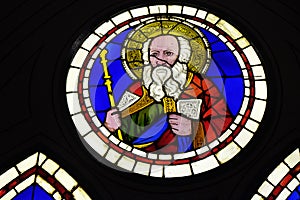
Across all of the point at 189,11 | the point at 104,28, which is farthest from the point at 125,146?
the point at 189,11

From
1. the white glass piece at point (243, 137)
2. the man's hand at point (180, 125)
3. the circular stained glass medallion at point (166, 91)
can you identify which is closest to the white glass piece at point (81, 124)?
the circular stained glass medallion at point (166, 91)

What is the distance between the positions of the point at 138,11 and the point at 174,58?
64 cm

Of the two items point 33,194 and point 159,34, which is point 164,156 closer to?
point 33,194

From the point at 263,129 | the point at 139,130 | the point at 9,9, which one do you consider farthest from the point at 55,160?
the point at 263,129

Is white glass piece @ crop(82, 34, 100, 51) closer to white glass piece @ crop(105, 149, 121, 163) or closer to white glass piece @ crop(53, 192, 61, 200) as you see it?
white glass piece @ crop(105, 149, 121, 163)

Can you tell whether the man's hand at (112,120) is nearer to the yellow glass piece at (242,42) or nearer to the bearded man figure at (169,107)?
the bearded man figure at (169,107)

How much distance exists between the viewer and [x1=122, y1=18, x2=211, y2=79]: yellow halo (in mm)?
7188

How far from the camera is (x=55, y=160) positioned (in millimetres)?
6562

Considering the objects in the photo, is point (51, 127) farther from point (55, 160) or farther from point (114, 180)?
point (114, 180)

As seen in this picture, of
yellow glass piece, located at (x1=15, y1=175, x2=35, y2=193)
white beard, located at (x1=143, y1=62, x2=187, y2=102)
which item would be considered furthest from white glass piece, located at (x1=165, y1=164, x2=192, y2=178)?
yellow glass piece, located at (x1=15, y1=175, x2=35, y2=193)

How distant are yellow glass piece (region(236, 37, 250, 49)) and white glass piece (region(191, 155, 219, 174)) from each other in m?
1.25

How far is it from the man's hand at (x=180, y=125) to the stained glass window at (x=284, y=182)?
90 centimetres

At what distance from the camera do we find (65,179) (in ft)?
21.3

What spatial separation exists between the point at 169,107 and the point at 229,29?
1.05m
